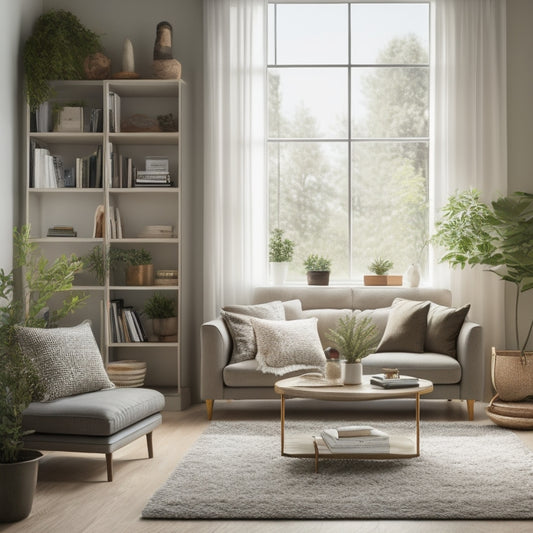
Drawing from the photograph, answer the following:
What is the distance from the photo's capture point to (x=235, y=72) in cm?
630

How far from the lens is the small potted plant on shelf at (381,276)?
6.26m

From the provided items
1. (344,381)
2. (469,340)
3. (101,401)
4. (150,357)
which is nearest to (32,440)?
(101,401)

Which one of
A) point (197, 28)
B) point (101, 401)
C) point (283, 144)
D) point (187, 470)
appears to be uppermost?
point (197, 28)

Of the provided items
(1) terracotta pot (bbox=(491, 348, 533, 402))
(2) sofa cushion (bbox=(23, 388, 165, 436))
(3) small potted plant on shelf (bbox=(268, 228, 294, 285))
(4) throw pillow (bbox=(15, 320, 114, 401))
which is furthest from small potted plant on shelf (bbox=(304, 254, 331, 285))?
(2) sofa cushion (bbox=(23, 388, 165, 436))

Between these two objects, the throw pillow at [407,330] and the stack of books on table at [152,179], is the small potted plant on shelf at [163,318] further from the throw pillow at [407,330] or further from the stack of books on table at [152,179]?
the throw pillow at [407,330]

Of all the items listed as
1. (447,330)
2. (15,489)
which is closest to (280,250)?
(447,330)

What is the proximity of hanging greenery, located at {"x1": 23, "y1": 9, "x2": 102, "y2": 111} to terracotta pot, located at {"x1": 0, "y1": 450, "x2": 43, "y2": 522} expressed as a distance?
3.39 m

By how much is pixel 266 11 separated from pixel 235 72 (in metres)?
0.56

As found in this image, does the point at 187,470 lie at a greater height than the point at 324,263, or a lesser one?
lesser

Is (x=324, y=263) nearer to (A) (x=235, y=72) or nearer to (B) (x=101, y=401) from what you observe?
(A) (x=235, y=72)

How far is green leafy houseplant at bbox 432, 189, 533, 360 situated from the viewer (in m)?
5.71

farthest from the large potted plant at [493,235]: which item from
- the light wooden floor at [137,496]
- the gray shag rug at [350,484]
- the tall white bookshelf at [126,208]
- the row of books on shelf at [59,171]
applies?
the row of books on shelf at [59,171]

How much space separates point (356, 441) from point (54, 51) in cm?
377

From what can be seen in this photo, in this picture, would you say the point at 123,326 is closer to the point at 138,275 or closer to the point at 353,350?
the point at 138,275
